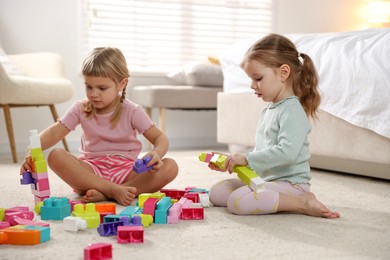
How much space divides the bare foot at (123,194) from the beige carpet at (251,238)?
8.9 inches

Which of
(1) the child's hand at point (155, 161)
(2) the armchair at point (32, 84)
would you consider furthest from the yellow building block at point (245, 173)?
(2) the armchair at point (32, 84)

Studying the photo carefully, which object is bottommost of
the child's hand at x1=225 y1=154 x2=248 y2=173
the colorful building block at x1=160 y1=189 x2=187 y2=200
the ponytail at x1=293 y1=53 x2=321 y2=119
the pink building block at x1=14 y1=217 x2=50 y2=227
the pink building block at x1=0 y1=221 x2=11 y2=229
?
the colorful building block at x1=160 y1=189 x2=187 y2=200

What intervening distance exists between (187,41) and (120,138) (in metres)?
2.58

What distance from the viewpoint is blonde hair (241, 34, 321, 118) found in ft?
5.39

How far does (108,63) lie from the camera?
5.93ft

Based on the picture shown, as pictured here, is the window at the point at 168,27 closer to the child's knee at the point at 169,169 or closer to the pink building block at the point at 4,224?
the child's knee at the point at 169,169

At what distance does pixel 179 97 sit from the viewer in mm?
3680

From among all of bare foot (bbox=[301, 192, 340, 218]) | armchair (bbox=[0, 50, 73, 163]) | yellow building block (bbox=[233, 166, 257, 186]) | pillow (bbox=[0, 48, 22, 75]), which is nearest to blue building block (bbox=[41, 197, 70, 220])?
yellow building block (bbox=[233, 166, 257, 186])

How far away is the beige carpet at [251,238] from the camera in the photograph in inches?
44.9

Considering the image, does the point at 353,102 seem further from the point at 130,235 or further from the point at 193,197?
the point at 130,235

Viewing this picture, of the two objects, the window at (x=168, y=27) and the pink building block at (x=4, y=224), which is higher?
the window at (x=168, y=27)

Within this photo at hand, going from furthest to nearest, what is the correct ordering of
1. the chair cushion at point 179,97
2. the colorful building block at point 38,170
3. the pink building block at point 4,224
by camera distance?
the chair cushion at point 179,97, the colorful building block at point 38,170, the pink building block at point 4,224

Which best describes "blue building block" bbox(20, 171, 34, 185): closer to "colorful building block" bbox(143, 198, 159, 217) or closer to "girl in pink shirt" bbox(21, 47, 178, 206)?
"girl in pink shirt" bbox(21, 47, 178, 206)

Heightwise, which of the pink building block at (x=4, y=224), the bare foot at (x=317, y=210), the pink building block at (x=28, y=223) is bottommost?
the bare foot at (x=317, y=210)
